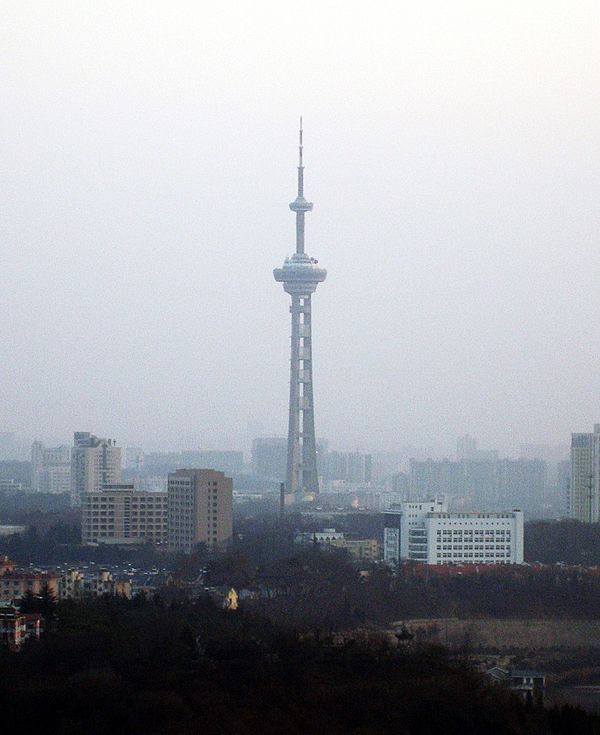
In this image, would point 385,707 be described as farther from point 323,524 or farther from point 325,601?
point 323,524

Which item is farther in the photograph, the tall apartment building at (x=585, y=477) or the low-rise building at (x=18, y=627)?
the tall apartment building at (x=585, y=477)

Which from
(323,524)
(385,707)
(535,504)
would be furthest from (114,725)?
(535,504)

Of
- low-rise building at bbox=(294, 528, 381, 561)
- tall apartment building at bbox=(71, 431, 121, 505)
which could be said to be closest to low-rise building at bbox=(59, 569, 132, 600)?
low-rise building at bbox=(294, 528, 381, 561)

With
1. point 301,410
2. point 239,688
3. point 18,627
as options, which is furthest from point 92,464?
point 239,688

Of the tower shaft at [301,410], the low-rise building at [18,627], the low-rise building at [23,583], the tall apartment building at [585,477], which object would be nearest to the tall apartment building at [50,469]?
the tower shaft at [301,410]

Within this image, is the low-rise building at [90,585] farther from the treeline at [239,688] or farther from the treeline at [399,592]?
the treeline at [239,688]

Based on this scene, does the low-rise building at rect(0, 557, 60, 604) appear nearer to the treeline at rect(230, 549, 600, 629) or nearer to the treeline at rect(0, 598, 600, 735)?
the treeline at rect(230, 549, 600, 629)

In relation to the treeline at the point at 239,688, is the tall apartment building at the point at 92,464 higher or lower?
higher
